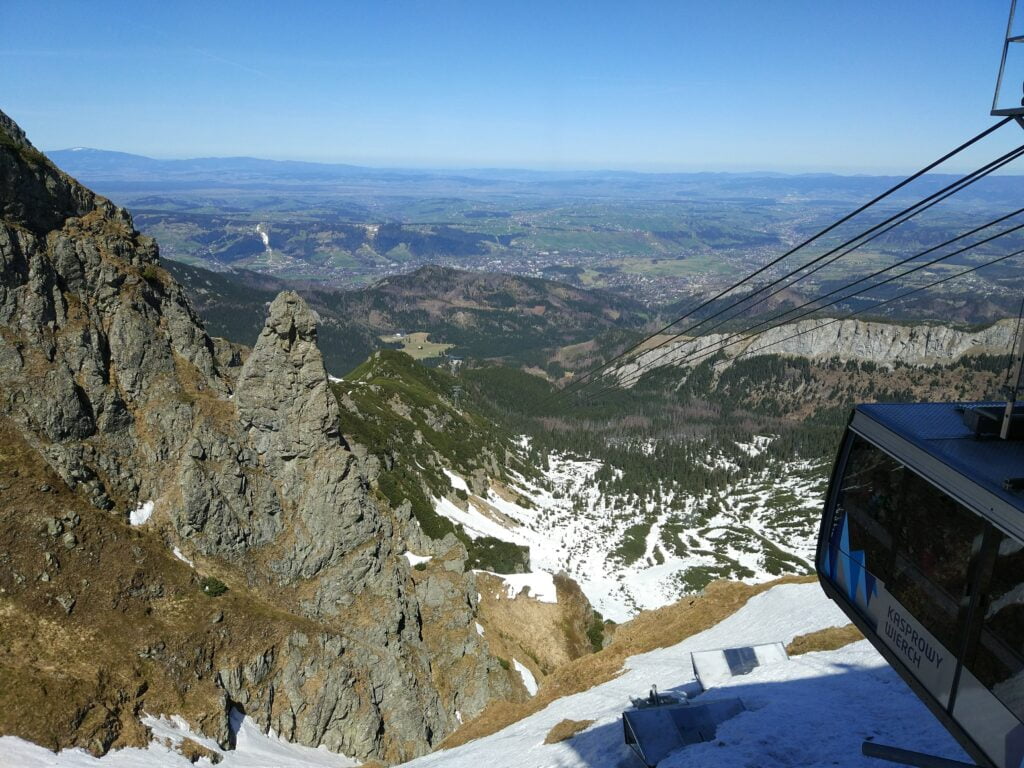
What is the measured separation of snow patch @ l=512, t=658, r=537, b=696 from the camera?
55125 millimetres

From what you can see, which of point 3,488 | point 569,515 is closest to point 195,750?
point 3,488

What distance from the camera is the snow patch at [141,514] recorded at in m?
43.2

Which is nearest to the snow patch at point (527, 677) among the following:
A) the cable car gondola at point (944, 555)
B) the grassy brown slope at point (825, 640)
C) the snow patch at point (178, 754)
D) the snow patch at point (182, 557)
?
the snow patch at point (178, 754)

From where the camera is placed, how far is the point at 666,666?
33.7m

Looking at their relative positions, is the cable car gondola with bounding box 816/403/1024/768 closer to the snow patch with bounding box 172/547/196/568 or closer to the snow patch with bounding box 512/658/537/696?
the snow patch with bounding box 172/547/196/568

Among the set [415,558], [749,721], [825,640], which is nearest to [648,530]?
[415,558]

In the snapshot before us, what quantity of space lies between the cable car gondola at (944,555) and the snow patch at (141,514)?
46.0 meters

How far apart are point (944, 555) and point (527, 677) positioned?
52751 mm

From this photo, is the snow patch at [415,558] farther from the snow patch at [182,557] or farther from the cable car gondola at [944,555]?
the cable car gondola at [944,555]

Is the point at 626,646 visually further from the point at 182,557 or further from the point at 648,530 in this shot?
the point at 648,530

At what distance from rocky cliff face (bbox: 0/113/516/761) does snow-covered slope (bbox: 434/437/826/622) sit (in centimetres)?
3685

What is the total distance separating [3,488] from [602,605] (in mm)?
74818

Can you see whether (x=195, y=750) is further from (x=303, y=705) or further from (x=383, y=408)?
(x=383, y=408)

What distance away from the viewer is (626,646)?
40375 millimetres
